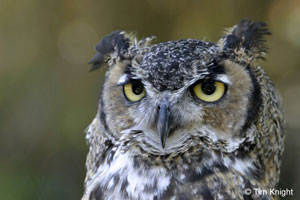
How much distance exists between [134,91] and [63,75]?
2460 millimetres

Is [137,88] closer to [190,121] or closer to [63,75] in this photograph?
[190,121]

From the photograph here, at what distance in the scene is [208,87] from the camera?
1.60m

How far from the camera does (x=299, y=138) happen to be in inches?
151

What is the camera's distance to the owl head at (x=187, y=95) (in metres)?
1.58

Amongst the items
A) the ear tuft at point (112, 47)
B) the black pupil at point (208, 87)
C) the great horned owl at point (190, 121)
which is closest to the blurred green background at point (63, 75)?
the ear tuft at point (112, 47)

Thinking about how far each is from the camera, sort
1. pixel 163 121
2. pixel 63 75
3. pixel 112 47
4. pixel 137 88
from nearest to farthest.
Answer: pixel 163 121
pixel 137 88
pixel 112 47
pixel 63 75

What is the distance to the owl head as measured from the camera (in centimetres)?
158

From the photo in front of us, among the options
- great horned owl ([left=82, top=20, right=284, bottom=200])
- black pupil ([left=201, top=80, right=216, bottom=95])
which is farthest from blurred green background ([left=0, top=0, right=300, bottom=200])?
black pupil ([left=201, top=80, right=216, bottom=95])

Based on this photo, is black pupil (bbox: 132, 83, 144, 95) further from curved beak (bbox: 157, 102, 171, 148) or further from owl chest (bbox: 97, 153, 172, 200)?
owl chest (bbox: 97, 153, 172, 200)

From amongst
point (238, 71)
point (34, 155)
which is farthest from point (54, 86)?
point (238, 71)

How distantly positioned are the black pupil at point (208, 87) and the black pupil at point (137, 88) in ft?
0.79

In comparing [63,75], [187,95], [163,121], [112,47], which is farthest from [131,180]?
[63,75]

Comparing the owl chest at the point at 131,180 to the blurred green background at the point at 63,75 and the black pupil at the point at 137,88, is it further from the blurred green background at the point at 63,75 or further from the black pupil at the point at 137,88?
the blurred green background at the point at 63,75

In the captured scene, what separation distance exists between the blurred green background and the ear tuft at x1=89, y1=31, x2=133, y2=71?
6.45ft
